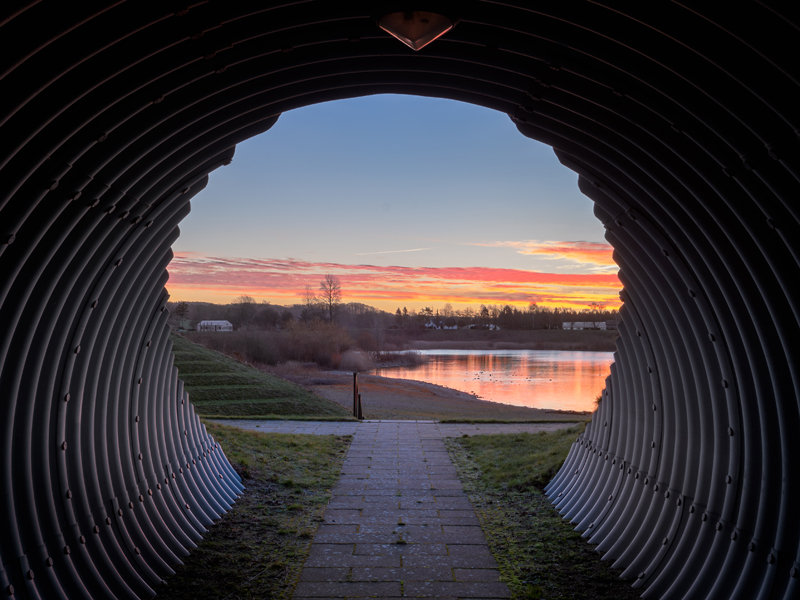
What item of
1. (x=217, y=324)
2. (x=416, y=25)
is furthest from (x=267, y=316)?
(x=416, y=25)

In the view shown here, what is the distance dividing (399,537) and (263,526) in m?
1.43

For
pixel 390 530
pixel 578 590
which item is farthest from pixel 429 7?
pixel 390 530

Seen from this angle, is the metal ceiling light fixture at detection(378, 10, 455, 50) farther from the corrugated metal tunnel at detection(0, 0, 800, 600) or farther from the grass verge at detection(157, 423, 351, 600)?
the grass verge at detection(157, 423, 351, 600)

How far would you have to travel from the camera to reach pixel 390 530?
6430mm

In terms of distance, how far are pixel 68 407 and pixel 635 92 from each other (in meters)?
4.32

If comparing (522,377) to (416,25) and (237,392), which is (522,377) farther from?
(416,25)

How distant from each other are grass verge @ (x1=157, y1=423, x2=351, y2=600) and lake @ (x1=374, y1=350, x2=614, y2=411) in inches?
582

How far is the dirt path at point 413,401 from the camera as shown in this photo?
24372 mm

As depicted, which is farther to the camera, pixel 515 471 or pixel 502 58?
pixel 515 471

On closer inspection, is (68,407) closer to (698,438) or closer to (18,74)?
(18,74)

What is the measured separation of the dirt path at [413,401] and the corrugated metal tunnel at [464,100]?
1701cm

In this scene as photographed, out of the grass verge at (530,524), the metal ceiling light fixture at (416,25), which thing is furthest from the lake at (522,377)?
the metal ceiling light fixture at (416,25)

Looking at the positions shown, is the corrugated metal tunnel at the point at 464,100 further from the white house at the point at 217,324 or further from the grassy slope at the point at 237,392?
the white house at the point at 217,324

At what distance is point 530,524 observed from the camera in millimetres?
6660
